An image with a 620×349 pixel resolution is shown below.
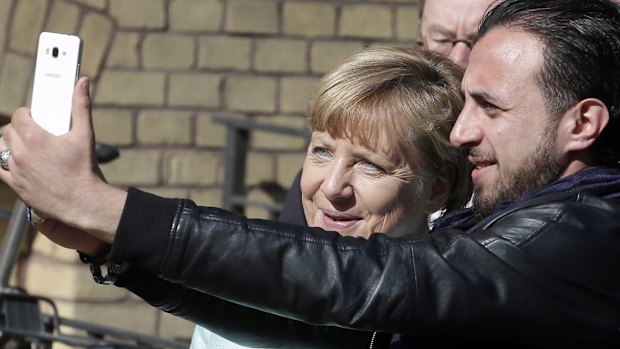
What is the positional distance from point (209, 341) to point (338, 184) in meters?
0.40

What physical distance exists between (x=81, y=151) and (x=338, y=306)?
1.41 feet

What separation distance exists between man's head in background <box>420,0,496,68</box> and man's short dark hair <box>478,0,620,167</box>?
1.17 meters

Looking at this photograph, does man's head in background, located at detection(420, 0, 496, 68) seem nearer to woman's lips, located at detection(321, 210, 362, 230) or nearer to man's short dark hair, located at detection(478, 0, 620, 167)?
woman's lips, located at detection(321, 210, 362, 230)

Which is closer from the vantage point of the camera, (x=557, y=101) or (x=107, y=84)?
(x=557, y=101)

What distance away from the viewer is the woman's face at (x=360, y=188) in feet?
8.33

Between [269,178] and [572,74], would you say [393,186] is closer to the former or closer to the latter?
[572,74]

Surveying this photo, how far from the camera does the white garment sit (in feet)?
8.13

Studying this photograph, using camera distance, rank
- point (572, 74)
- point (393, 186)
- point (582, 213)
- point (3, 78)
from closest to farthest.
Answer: point (582, 213), point (572, 74), point (393, 186), point (3, 78)

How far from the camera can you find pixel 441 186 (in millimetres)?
2674

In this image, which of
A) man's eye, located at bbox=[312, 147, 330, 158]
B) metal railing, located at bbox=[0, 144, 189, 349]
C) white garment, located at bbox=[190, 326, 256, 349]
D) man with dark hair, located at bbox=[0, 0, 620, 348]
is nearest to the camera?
man with dark hair, located at bbox=[0, 0, 620, 348]

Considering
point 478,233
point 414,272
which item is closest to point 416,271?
point 414,272

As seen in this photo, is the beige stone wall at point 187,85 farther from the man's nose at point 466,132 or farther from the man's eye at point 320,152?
the man's nose at point 466,132

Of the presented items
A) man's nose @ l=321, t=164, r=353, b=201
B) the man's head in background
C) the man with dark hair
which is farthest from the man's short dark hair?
the man's head in background

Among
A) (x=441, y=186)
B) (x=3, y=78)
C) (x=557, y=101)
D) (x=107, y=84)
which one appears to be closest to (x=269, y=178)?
(x=107, y=84)
